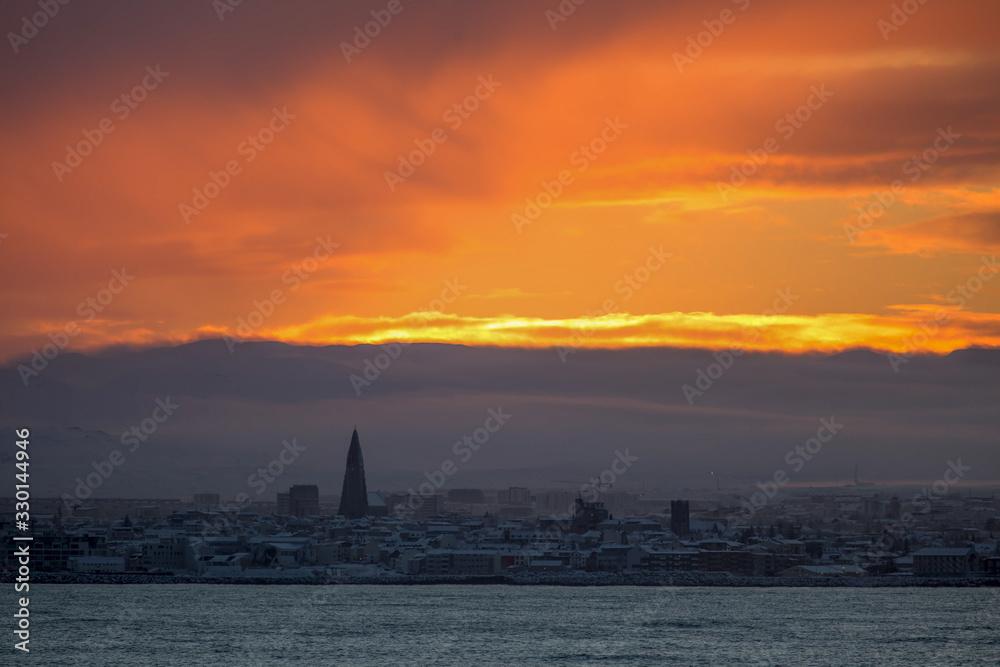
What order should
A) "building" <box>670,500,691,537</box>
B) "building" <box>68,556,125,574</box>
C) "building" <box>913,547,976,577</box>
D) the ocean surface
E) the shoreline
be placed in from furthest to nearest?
"building" <box>670,500,691,537</box>
"building" <box>913,547,976,577</box>
"building" <box>68,556,125,574</box>
the shoreline
the ocean surface

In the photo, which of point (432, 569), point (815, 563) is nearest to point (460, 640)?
point (432, 569)

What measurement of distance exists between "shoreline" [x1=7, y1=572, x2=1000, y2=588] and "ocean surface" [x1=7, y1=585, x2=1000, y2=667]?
39.5ft

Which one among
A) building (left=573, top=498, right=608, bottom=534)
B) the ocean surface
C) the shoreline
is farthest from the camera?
building (left=573, top=498, right=608, bottom=534)

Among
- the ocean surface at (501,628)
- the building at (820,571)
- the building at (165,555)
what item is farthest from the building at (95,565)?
the building at (820,571)

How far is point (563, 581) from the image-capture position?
121125 mm

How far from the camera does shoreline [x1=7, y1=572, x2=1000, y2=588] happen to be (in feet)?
383

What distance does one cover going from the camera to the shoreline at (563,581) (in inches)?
4594

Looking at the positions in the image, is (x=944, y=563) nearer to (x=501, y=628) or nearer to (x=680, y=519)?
(x=680, y=519)

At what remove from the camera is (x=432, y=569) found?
12756 centimetres

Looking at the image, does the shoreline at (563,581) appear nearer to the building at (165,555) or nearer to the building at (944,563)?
the building at (944,563)

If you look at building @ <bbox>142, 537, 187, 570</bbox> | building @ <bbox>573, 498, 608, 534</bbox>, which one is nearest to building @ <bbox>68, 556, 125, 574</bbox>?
building @ <bbox>142, 537, 187, 570</bbox>

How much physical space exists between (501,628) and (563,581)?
169 ft

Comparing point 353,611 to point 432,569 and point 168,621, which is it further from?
point 432,569

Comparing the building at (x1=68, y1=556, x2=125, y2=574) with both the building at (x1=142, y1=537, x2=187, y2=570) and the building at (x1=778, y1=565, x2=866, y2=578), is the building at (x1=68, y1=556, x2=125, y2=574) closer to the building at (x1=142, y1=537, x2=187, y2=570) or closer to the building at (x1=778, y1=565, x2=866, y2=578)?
the building at (x1=142, y1=537, x2=187, y2=570)
